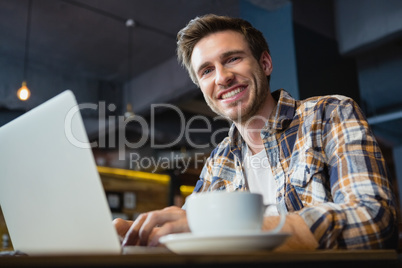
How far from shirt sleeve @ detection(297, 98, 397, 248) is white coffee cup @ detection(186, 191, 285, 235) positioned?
0.21 m

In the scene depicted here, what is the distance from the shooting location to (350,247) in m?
0.77

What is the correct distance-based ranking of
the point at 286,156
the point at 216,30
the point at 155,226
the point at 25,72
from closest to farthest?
the point at 155,226, the point at 286,156, the point at 216,30, the point at 25,72

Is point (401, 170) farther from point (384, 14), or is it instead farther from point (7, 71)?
point (7, 71)

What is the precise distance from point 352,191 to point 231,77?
790 millimetres

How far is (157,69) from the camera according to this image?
5891mm

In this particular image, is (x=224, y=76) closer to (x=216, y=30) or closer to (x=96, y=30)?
(x=216, y=30)

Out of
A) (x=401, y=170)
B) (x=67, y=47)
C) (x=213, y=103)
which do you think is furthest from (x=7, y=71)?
(x=401, y=170)

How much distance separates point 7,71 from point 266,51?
4492 millimetres

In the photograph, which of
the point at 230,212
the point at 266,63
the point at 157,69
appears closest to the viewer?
the point at 230,212

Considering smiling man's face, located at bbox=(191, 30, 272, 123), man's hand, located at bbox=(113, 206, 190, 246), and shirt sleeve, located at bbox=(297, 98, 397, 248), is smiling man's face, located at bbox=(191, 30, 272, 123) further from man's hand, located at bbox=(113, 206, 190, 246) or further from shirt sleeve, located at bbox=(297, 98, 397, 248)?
man's hand, located at bbox=(113, 206, 190, 246)

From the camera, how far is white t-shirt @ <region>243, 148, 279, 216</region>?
1445 millimetres

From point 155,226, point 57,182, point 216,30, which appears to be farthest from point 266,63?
→ point 57,182

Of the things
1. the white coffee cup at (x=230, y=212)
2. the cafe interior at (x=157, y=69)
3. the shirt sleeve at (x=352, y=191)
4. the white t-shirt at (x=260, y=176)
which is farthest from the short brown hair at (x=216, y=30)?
the cafe interior at (x=157, y=69)

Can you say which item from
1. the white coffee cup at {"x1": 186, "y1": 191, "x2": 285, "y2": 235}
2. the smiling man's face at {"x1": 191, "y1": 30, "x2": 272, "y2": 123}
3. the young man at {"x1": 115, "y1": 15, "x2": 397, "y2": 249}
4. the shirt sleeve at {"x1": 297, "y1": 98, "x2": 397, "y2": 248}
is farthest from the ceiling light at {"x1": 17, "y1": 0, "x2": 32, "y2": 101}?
the white coffee cup at {"x1": 186, "y1": 191, "x2": 285, "y2": 235}
